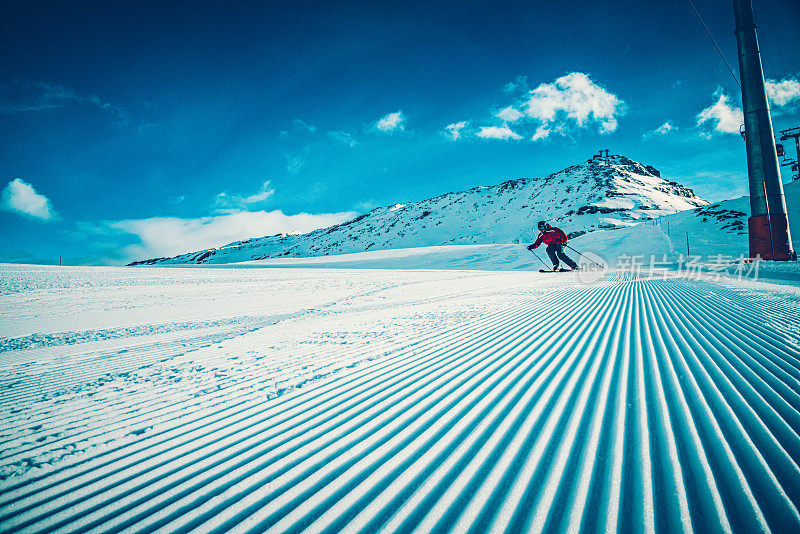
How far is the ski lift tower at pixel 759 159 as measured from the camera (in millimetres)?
12461

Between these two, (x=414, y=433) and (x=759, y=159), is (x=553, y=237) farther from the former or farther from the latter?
(x=414, y=433)

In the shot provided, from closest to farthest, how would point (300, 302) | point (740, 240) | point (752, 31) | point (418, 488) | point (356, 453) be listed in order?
point (418, 488) → point (356, 453) → point (300, 302) → point (752, 31) → point (740, 240)

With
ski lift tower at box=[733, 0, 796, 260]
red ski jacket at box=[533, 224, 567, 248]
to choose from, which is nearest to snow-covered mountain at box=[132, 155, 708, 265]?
ski lift tower at box=[733, 0, 796, 260]

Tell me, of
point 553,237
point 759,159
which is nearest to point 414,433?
point 553,237

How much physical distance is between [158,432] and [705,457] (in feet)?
8.93

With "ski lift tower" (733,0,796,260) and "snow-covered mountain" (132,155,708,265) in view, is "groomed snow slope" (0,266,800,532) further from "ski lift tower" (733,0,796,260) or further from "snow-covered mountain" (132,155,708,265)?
"snow-covered mountain" (132,155,708,265)

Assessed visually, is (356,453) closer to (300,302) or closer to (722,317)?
(722,317)

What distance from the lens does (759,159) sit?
13.0 metres

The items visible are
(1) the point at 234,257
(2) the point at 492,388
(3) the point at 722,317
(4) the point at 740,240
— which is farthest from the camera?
(1) the point at 234,257

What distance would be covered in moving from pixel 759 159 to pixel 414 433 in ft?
62.4

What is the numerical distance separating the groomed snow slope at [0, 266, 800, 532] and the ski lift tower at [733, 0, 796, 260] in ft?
44.2

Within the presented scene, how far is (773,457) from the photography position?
53.9 inches

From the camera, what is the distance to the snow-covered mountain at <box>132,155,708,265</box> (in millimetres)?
49625

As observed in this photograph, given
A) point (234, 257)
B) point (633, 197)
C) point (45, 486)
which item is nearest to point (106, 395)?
point (45, 486)
